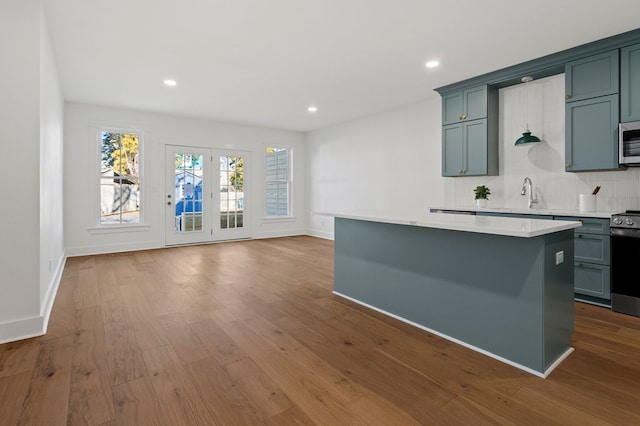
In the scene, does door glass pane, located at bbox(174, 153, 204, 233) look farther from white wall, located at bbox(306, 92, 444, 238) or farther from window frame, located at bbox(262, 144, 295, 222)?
white wall, located at bbox(306, 92, 444, 238)

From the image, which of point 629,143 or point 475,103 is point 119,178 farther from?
point 629,143

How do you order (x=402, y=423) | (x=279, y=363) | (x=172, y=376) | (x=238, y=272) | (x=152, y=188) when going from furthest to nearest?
(x=152, y=188)
(x=238, y=272)
(x=279, y=363)
(x=172, y=376)
(x=402, y=423)

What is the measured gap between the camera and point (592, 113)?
3.49 metres

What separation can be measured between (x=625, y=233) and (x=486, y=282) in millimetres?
1836

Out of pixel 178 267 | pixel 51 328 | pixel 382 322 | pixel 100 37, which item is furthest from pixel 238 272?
pixel 100 37

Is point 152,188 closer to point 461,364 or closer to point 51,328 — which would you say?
point 51,328

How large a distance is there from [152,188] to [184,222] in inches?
36.4

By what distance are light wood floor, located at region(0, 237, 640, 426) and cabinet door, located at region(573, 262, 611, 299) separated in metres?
0.16

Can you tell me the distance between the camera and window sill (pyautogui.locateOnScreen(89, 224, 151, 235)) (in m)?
5.86

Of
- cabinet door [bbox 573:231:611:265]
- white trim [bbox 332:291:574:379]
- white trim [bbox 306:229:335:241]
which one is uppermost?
cabinet door [bbox 573:231:611:265]

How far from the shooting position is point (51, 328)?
2660mm

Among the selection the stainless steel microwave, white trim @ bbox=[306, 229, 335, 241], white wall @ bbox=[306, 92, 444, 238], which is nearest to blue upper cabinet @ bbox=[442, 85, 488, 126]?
white wall @ bbox=[306, 92, 444, 238]

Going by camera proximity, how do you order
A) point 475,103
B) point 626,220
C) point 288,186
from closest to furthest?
1. point 626,220
2. point 475,103
3. point 288,186

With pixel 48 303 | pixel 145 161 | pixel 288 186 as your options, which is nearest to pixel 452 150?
pixel 288 186
